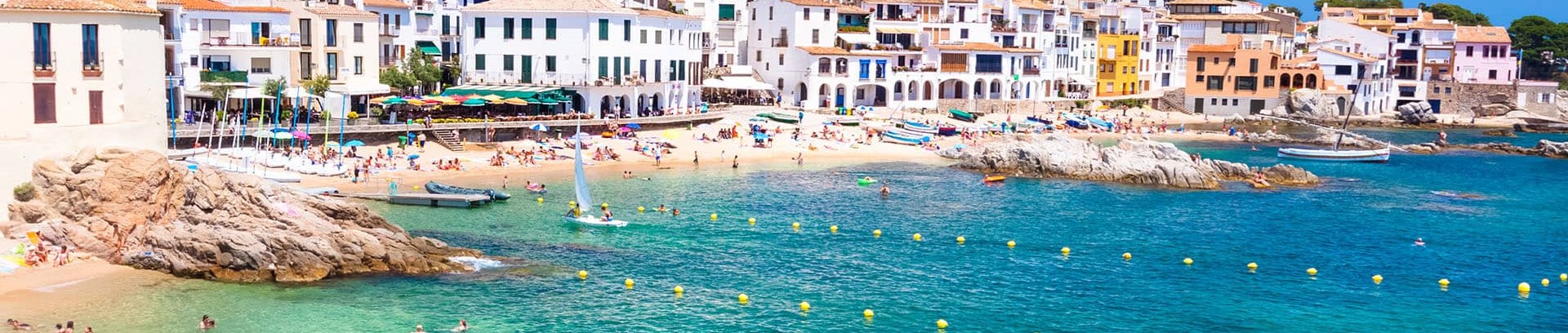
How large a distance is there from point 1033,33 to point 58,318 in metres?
90.9

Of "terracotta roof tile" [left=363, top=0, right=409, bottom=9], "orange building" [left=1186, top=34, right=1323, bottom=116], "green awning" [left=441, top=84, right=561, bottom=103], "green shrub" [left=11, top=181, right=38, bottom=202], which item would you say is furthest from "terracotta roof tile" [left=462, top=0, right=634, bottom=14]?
"orange building" [left=1186, top=34, right=1323, bottom=116]

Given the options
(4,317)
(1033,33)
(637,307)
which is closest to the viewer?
(4,317)

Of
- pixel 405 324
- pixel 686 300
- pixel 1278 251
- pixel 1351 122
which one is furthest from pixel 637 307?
pixel 1351 122

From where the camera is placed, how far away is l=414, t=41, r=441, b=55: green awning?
94438 millimetres

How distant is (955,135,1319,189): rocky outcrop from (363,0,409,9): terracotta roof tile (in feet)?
113

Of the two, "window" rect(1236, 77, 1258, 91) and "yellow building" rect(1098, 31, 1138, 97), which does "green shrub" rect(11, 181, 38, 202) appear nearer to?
"yellow building" rect(1098, 31, 1138, 97)

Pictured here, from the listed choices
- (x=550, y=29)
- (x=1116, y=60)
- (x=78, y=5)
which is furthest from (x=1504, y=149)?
(x=78, y=5)

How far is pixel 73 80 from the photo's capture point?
1833 inches

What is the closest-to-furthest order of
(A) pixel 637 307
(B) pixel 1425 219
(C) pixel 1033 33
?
1. (A) pixel 637 307
2. (B) pixel 1425 219
3. (C) pixel 1033 33

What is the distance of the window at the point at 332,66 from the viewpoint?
82562 millimetres

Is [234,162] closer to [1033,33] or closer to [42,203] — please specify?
[42,203]

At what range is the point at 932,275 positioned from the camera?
48.9 meters

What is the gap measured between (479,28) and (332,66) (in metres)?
8.80

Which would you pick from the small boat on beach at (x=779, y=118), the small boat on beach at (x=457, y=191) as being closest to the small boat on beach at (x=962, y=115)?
the small boat on beach at (x=779, y=118)
